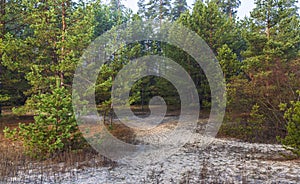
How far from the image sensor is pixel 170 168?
284 inches

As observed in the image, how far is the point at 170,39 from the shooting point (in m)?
19.8

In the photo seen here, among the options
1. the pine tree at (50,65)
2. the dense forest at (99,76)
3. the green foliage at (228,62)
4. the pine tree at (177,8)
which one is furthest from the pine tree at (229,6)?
the pine tree at (50,65)

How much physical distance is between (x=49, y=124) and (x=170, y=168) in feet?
12.8

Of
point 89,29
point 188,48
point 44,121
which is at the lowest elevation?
point 44,121

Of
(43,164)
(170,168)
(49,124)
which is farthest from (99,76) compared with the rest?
(170,168)

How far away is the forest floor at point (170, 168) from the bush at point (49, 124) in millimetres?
545

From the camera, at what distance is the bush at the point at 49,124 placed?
748cm

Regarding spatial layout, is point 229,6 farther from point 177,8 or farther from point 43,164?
point 43,164

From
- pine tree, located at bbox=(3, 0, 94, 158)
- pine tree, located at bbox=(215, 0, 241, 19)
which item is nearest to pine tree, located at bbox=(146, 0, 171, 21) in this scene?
pine tree, located at bbox=(215, 0, 241, 19)

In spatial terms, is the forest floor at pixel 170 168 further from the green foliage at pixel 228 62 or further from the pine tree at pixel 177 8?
the pine tree at pixel 177 8

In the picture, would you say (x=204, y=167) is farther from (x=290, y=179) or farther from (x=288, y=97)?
(x=288, y=97)

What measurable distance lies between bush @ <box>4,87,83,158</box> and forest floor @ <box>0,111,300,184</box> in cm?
54

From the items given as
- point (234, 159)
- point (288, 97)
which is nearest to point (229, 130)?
point (288, 97)

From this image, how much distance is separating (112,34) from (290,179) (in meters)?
8.63
